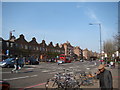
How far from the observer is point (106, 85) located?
4.26 m

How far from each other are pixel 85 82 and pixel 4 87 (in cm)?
553

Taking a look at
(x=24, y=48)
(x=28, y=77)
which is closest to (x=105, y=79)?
(x=28, y=77)

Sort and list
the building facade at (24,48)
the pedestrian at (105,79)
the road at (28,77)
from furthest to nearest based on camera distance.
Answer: the building facade at (24,48) < the road at (28,77) < the pedestrian at (105,79)

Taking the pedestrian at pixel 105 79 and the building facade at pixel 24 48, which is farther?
the building facade at pixel 24 48

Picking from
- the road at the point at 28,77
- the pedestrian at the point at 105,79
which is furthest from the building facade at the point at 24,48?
the pedestrian at the point at 105,79

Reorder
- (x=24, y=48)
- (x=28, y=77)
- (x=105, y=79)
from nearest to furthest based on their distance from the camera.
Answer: (x=105, y=79) → (x=28, y=77) → (x=24, y=48)

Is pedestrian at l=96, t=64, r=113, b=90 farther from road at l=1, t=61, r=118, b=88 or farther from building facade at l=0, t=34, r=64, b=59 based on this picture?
building facade at l=0, t=34, r=64, b=59

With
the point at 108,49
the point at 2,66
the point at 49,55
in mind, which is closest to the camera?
the point at 2,66

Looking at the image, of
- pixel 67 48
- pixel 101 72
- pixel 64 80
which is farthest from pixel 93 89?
pixel 67 48

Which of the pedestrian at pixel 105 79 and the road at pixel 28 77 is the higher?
the pedestrian at pixel 105 79

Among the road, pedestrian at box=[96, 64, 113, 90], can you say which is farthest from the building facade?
pedestrian at box=[96, 64, 113, 90]

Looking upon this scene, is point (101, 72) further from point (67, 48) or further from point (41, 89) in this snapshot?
point (67, 48)

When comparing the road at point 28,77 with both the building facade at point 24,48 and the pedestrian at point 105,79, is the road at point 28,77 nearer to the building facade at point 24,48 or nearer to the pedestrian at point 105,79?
the pedestrian at point 105,79

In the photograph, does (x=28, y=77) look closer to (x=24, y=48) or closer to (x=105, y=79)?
(x=105, y=79)
